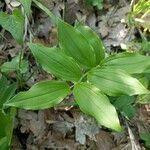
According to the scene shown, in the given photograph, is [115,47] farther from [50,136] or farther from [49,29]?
[50,136]

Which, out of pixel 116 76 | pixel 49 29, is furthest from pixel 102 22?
pixel 116 76

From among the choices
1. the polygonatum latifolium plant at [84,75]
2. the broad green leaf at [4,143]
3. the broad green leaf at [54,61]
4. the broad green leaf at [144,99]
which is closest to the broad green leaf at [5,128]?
the broad green leaf at [4,143]

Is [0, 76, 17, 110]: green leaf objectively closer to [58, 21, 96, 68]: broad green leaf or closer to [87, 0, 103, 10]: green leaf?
[58, 21, 96, 68]: broad green leaf

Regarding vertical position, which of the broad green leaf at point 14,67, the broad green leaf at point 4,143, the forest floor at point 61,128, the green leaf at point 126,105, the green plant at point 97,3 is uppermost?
the green plant at point 97,3

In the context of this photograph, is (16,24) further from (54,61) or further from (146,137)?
(146,137)

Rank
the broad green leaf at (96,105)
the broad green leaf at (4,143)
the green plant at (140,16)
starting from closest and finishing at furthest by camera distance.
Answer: the broad green leaf at (96,105) < the broad green leaf at (4,143) < the green plant at (140,16)

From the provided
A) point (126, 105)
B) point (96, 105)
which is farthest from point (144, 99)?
point (96, 105)

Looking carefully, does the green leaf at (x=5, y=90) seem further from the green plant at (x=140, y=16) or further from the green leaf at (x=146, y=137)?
the green plant at (x=140, y=16)
